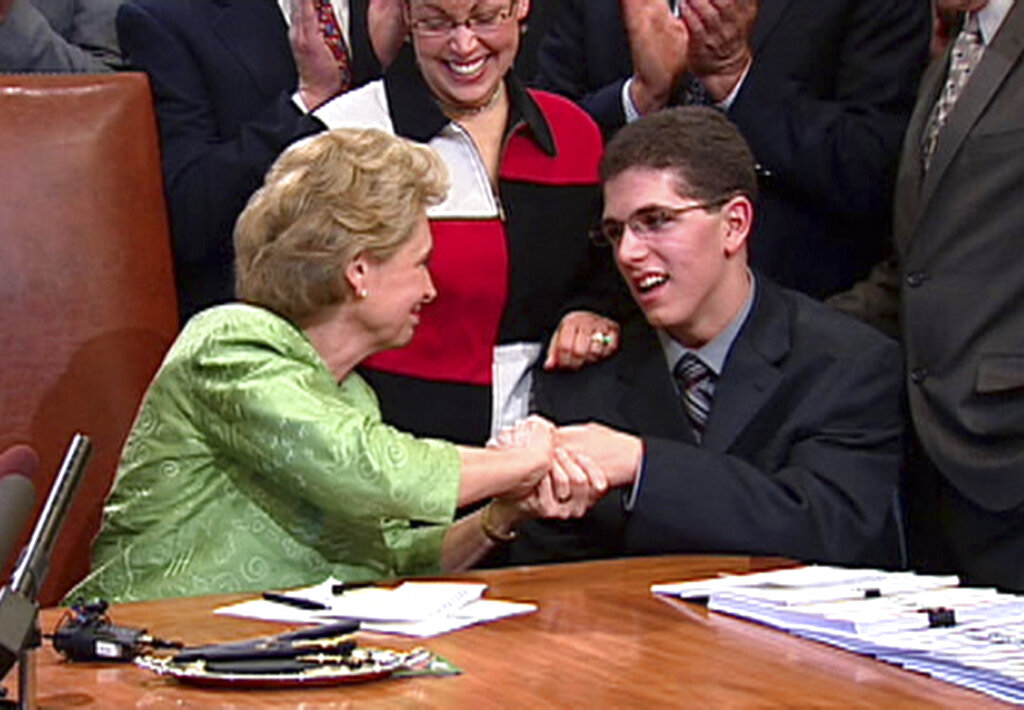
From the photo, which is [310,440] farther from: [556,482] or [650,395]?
[650,395]

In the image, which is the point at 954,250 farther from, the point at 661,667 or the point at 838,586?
the point at 661,667

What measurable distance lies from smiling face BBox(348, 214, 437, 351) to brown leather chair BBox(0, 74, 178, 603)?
545mm

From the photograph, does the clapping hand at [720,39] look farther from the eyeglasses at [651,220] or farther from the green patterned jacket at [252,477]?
the green patterned jacket at [252,477]

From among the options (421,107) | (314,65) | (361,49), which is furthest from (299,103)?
(421,107)

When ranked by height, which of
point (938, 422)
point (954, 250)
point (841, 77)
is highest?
point (841, 77)

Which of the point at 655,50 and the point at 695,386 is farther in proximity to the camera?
the point at 655,50

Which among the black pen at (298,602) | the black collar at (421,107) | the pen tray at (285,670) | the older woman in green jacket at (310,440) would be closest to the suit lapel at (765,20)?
the black collar at (421,107)

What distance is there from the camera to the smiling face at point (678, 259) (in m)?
3.15

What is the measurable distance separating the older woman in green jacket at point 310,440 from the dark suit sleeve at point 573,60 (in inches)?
39.1

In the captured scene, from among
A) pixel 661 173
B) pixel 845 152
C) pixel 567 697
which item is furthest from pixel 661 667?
pixel 845 152

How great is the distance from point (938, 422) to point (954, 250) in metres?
0.29

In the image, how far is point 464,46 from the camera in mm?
3244

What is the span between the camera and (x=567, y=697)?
193 centimetres

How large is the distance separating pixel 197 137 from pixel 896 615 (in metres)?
1.83
